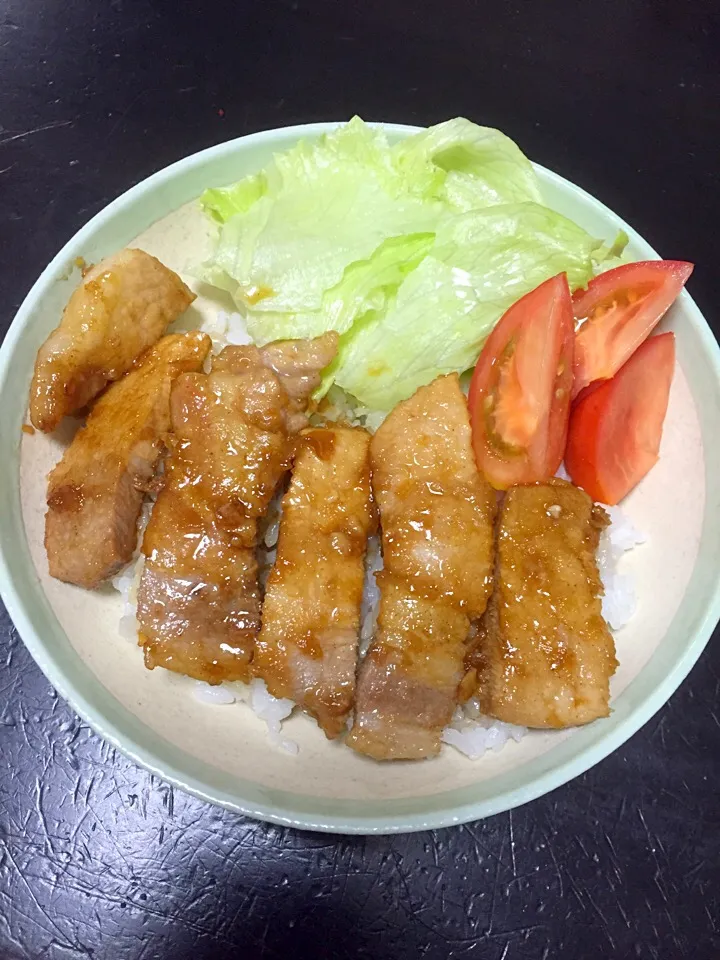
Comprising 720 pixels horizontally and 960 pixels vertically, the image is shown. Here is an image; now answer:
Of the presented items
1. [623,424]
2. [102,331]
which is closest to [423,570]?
[623,424]

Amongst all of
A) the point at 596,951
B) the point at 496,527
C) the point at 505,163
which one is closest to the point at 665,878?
the point at 596,951

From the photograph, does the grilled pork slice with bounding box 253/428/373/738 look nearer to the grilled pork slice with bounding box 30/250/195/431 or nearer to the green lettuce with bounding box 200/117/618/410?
the green lettuce with bounding box 200/117/618/410

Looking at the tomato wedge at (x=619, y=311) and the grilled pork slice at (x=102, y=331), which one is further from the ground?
the tomato wedge at (x=619, y=311)

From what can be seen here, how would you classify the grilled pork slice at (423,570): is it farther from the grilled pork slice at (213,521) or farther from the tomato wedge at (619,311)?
the tomato wedge at (619,311)

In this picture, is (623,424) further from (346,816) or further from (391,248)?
(346,816)

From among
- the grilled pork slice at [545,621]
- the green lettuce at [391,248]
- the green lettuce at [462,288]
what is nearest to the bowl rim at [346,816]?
the grilled pork slice at [545,621]

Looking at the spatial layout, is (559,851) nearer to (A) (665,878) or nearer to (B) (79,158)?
(A) (665,878)
